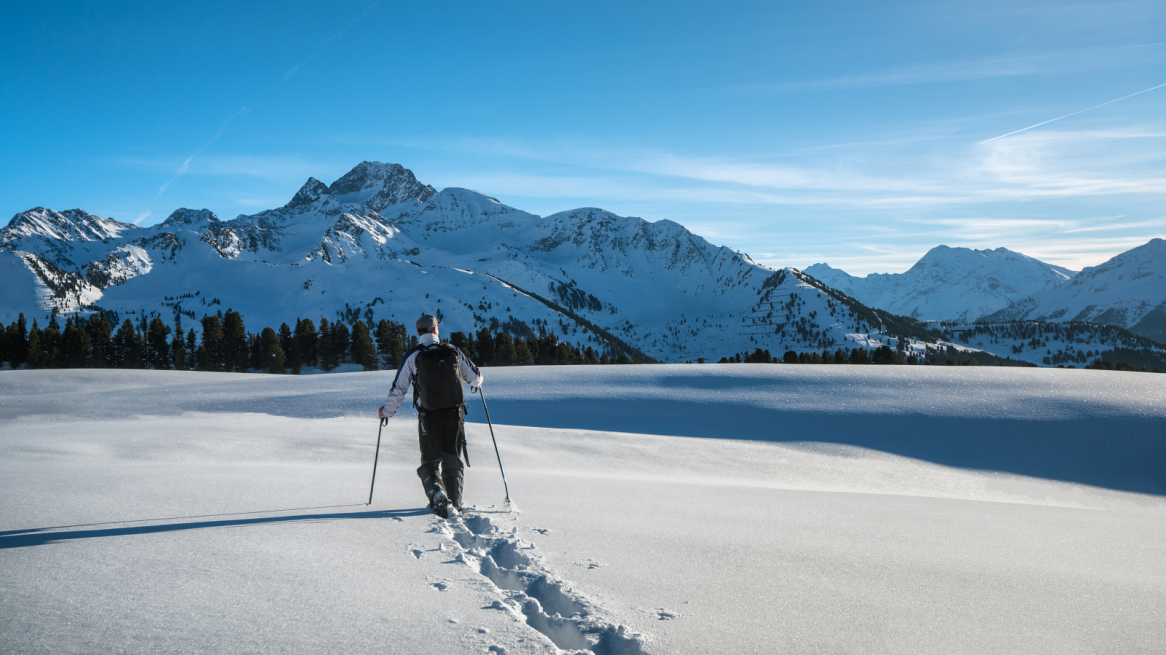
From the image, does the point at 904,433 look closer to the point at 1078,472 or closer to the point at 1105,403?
the point at 1078,472

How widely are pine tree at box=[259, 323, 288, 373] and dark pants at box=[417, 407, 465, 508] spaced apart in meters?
91.1

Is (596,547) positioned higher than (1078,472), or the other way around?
(596,547)

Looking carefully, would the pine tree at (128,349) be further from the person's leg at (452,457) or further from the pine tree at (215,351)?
the person's leg at (452,457)

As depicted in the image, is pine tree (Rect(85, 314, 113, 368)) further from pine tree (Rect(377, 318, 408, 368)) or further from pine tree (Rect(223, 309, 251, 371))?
pine tree (Rect(377, 318, 408, 368))

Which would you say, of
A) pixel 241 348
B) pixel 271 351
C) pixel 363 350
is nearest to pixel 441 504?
pixel 271 351

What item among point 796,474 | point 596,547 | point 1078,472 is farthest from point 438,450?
point 1078,472

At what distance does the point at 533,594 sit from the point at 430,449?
319 cm

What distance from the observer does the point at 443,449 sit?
726cm

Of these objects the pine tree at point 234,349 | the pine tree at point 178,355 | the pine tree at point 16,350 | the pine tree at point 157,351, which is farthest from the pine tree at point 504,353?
the pine tree at point 16,350

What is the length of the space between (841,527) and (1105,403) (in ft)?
58.0

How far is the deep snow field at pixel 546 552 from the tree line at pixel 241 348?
7168cm

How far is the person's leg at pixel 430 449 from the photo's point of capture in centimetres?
708

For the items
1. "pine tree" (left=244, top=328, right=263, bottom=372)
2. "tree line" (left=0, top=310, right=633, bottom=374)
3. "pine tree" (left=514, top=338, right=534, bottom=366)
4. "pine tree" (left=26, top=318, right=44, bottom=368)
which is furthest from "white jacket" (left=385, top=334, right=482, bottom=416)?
"pine tree" (left=26, top=318, right=44, bottom=368)

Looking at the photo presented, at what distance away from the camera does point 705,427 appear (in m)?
19.3
